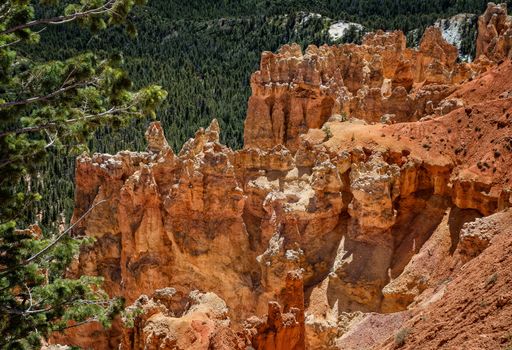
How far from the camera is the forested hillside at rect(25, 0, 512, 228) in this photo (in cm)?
7309

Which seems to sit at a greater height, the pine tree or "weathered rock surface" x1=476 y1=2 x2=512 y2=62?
the pine tree

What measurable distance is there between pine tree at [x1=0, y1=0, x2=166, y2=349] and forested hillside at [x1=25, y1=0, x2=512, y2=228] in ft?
147

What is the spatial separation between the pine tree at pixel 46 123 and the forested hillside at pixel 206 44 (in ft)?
147

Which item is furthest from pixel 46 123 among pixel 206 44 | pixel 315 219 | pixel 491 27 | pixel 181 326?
pixel 206 44

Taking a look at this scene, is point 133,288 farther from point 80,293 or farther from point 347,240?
point 80,293

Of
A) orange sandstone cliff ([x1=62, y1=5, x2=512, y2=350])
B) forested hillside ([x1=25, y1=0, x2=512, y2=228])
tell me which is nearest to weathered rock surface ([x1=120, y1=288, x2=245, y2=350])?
orange sandstone cliff ([x1=62, y1=5, x2=512, y2=350])

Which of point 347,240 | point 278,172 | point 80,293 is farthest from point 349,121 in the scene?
point 80,293

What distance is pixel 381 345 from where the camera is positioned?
16922 mm

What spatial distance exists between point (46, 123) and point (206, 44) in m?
102

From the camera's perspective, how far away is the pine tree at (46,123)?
1418 cm

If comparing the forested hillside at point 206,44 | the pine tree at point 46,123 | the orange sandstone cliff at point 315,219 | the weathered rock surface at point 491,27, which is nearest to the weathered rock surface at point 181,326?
the orange sandstone cliff at point 315,219

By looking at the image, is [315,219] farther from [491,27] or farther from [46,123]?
[491,27]

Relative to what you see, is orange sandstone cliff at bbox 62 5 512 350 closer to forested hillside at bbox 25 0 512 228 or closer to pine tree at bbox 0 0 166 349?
pine tree at bbox 0 0 166 349

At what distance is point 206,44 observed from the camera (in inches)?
4488
